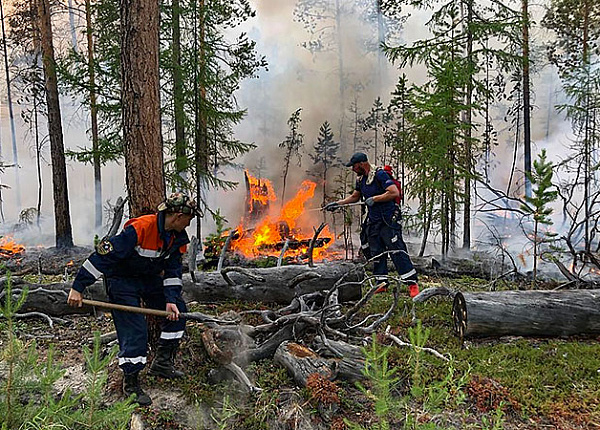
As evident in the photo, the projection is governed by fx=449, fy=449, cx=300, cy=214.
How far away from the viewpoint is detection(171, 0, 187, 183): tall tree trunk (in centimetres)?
1041

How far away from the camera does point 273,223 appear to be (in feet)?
41.1

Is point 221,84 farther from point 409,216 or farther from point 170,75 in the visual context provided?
point 409,216

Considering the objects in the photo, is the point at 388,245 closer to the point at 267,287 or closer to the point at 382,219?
the point at 382,219

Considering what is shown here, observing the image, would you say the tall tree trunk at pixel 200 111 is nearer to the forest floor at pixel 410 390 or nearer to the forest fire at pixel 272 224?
the forest fire at pixel 272 224

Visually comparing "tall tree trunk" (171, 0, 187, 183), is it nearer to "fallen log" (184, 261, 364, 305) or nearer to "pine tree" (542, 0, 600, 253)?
"fallen log" (184, 261, 364, 305)

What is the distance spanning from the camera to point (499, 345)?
461cm

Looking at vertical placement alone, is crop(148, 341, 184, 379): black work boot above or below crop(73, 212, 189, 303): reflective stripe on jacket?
below

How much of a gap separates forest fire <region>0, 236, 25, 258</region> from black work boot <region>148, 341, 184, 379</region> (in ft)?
31.8

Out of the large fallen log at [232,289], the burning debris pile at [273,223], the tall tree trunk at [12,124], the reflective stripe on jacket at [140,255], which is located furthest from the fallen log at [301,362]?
the tall tree trunk at [12,124]

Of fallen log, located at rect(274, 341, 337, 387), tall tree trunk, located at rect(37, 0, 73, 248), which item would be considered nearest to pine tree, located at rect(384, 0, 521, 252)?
fallen log, located at rect(274, 341, 337, 387)

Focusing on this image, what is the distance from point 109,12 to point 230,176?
554 cm

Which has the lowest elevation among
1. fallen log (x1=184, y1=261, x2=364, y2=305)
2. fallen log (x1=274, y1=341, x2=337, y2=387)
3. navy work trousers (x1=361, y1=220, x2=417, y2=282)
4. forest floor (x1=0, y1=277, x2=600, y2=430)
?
forest floor (x1=0, y1=277, x2=600, y2=430)

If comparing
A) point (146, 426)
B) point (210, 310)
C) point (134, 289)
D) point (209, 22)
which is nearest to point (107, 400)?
point (146, 426)

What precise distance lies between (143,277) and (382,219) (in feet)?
11.8
